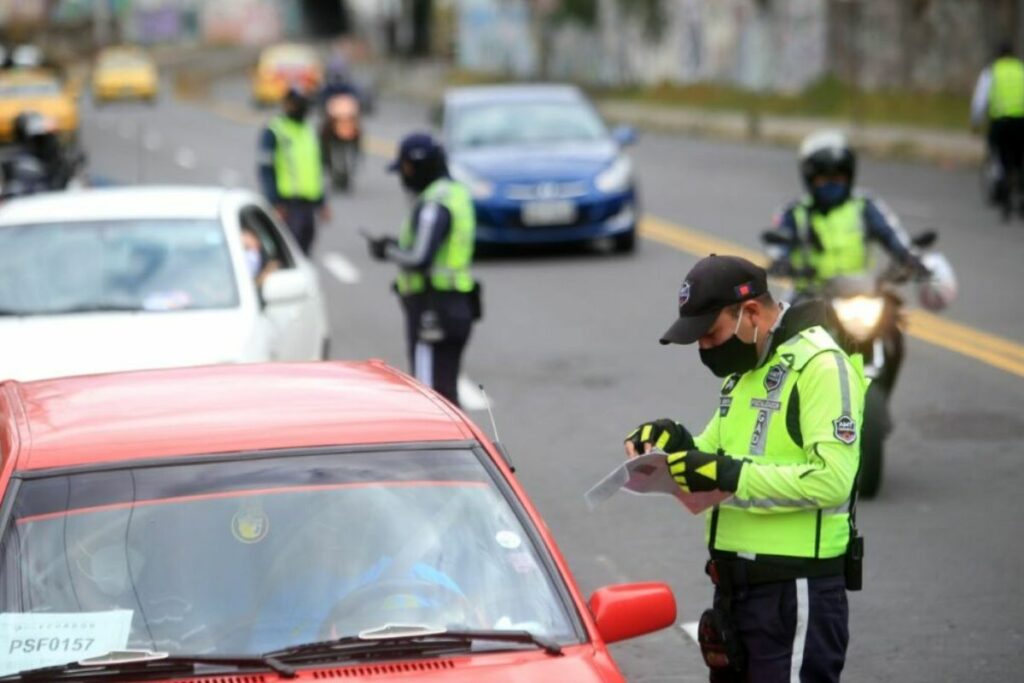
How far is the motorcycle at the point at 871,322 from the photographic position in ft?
32.8

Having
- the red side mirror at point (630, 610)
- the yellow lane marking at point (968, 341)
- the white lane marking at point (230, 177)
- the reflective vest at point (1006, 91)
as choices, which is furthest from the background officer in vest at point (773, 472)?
the white lane marking at point (230, 177)

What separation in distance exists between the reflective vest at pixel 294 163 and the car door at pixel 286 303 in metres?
4.03

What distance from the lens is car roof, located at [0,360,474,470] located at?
202 inches

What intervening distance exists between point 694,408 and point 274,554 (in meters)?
8.08

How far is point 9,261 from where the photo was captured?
10.3 m

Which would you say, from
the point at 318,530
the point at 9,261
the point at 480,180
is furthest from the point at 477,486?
the point at 480,180

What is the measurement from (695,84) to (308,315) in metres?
45.3

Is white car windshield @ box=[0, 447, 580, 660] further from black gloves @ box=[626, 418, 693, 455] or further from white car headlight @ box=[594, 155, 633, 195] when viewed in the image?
white car headlight @ box=[594, 155, 633, 195]

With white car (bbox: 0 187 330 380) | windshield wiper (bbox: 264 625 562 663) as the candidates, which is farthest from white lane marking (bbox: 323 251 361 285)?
windshield wiper (bbox: 264 625 562 663)

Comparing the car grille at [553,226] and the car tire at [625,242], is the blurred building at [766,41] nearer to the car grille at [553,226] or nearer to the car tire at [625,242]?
the car tire at [625,242]

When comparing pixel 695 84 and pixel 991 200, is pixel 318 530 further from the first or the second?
pixel 695 84

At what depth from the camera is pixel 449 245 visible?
10688mm

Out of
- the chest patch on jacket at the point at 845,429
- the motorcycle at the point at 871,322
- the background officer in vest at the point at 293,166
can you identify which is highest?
the chest patch on jacket at the point at 845,429

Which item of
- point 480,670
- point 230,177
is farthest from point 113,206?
point 230,177
